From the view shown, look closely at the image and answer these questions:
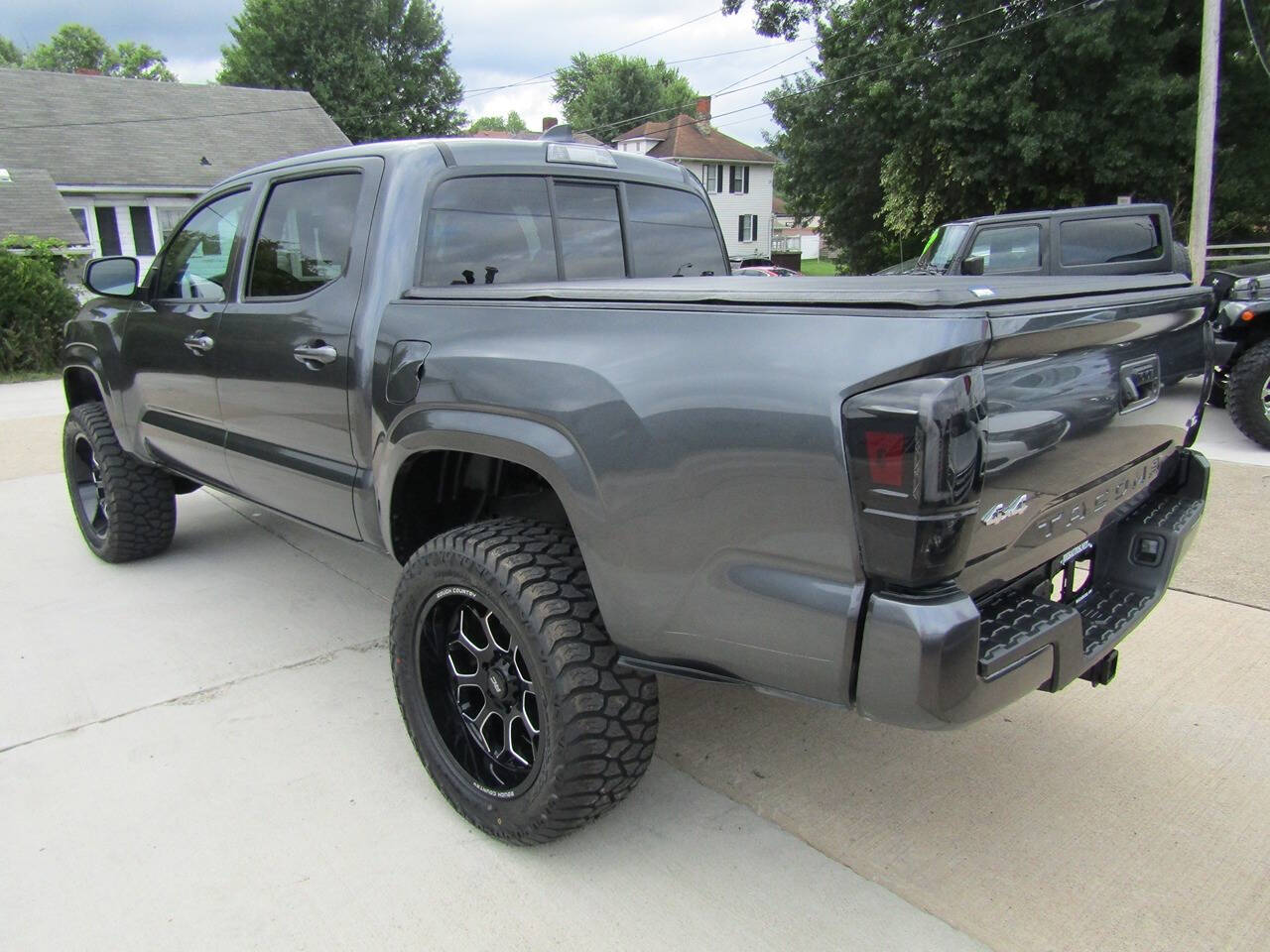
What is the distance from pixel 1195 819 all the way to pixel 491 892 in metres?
1.94

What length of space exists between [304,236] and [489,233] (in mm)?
713

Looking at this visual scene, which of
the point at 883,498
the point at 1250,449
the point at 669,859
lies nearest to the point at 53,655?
the point at 669,859

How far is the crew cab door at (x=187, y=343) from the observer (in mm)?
3551

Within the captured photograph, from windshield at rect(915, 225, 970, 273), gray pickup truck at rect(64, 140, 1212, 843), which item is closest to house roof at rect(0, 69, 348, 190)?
windshield at rect(915, 225, 970, 273)

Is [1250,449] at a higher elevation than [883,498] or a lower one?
lower

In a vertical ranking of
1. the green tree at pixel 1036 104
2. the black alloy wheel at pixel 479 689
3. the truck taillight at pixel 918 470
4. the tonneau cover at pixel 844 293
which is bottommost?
the black alloy wheel at pixel 479 689

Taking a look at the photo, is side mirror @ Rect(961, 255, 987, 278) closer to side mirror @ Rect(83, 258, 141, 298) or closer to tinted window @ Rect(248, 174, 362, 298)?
tinted window @ Rect(248, 174, 362, 298)

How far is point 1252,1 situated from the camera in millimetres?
18953

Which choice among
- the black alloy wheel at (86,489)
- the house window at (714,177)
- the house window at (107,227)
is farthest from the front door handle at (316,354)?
the house window at (714,177)

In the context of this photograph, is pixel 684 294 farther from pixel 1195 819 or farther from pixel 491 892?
pixel 1195 819

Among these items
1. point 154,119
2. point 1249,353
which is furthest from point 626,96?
point 1249,353

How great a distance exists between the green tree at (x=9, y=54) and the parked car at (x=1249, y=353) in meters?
87.6

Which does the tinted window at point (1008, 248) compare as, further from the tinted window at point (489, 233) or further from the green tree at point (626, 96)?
the green tree at point (626, 96)

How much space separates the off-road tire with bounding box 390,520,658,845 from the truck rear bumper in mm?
657
